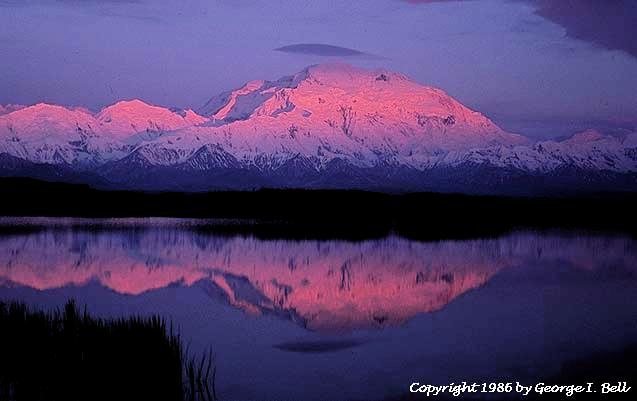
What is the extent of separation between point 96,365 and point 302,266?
27287 millimetres

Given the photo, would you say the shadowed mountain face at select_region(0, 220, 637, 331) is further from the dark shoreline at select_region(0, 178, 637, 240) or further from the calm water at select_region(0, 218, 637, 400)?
the dark shoreline at select_region(0, 178, 637, 240)

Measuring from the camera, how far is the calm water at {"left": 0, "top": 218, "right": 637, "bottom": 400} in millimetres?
18406

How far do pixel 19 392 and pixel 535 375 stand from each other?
32.0 feet

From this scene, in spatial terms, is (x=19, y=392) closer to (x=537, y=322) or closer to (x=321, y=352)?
(x=321, y=352)

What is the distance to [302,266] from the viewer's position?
42.5 m

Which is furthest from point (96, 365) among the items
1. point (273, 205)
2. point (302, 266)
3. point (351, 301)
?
point (273, 205)

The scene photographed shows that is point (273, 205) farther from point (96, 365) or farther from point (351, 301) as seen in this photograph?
point (96, 365)

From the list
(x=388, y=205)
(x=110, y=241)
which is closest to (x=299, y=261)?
(x=110, y=241)

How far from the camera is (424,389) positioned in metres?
16.3

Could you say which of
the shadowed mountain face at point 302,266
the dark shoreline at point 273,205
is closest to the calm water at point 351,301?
the shadowed mountain face at point 302,266

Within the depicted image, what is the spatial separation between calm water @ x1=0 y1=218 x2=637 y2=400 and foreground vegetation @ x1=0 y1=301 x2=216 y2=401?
1263mm

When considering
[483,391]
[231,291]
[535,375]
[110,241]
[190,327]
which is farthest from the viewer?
[110,241]

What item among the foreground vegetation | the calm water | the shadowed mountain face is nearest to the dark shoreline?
the shadowed mountain face

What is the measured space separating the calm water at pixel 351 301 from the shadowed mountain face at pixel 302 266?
0.32 ft
